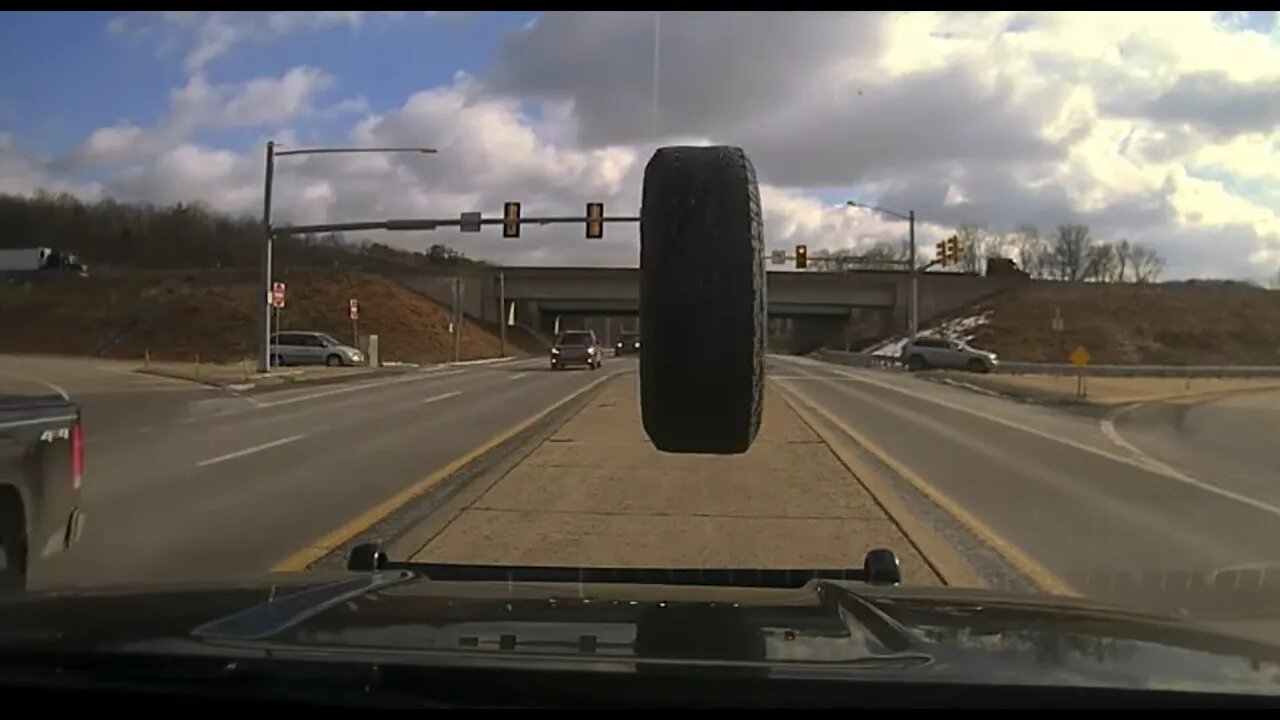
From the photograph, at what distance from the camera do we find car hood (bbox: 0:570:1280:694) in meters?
3.22

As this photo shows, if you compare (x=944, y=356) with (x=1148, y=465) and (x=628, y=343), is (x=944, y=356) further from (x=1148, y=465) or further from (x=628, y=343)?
(x=1148, y=465)

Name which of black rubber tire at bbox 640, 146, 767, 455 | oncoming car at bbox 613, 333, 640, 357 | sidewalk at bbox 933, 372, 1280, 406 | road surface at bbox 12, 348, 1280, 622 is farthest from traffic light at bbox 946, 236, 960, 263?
black rubber tire at bbox 640, 146, 767, 455

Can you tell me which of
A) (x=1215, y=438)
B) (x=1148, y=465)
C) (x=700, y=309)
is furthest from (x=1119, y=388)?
(x=700, y=309)

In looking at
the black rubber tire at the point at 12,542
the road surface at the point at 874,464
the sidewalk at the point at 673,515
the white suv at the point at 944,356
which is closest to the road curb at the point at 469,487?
the sidewalk at the point at 673,515

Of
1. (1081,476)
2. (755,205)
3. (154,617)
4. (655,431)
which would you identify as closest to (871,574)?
(655,431)

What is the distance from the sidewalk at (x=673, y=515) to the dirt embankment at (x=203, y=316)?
201ft

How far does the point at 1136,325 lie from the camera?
88625mm

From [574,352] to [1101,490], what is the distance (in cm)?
4102

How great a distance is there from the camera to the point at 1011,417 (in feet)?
88.2

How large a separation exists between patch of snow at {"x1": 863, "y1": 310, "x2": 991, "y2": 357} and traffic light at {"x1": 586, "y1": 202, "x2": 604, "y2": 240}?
43.2 metres

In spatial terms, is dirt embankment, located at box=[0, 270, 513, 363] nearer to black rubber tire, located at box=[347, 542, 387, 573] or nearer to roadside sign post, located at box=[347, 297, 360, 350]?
roadside sign post, located at box=[347, 297, 360, 350]

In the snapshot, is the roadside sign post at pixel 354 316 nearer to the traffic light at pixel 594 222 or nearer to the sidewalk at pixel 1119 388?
the traffic light at pixel 594 222

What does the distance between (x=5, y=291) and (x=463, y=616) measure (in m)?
101
